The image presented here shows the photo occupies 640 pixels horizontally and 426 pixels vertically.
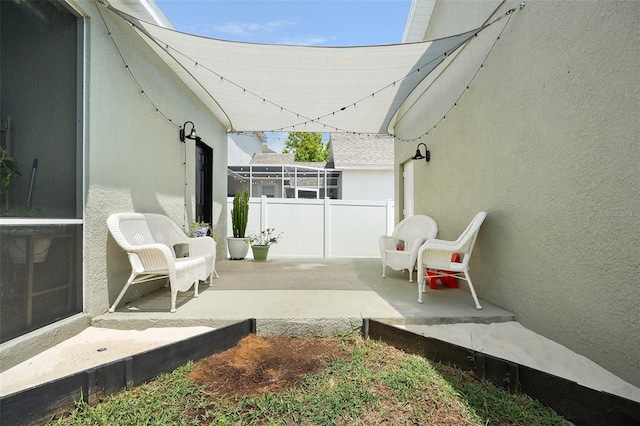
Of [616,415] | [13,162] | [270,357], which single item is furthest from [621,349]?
[13,162]

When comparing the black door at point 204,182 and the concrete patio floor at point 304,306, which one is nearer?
the concrete patio floor at point 304,306

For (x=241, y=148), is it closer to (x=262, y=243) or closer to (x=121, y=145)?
(x=262, y=243)

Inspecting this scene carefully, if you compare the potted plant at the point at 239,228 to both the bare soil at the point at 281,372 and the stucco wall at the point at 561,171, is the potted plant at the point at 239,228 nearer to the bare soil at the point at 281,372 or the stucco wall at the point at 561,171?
the bare soil at the point at 281,372

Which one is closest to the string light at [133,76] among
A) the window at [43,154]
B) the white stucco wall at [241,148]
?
the window at [43,154]

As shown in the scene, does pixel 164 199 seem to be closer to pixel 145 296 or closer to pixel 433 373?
pixel 145 296

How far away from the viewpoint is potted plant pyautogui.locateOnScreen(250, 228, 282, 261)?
23.4 feet

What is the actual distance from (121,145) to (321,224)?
18.8ft

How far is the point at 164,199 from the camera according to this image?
448 centimetres

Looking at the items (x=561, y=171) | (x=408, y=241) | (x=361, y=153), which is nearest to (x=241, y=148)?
(x=361, y=153)

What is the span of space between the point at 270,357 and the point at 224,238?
545 centimetres

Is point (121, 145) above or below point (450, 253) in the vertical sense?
above

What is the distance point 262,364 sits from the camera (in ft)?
8.07

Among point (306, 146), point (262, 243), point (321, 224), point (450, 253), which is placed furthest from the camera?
point (306, 146)

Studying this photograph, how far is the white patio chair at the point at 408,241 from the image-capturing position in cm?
454
